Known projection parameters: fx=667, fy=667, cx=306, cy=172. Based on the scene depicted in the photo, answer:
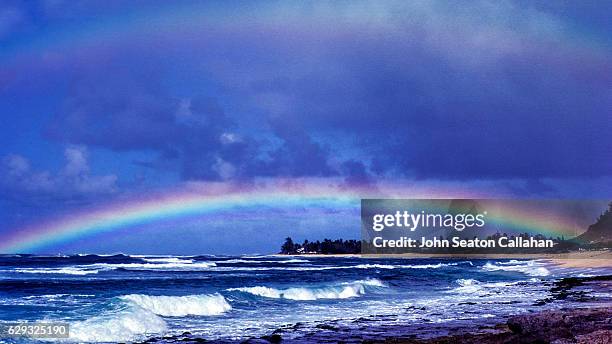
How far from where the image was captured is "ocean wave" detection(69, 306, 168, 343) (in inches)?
810

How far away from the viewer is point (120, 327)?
73.2 ft

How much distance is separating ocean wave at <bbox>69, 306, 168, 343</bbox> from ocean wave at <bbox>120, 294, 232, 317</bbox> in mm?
4220

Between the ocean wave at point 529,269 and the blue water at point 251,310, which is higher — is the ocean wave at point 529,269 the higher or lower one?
the higher one

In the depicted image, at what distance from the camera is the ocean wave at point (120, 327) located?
67.5ft

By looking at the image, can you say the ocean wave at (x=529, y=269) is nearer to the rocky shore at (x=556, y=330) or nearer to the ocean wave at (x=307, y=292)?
the ocean wave at (x=307, y=292)

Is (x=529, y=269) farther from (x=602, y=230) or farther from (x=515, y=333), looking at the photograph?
(x=515, y=333)

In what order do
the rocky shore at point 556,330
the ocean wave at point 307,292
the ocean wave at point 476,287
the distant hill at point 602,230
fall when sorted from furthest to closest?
the distant hill at point 602,230 < the ocean wave at point 476,287 < the ocean wave at point 307,292 < the rocky shore at point 556,330

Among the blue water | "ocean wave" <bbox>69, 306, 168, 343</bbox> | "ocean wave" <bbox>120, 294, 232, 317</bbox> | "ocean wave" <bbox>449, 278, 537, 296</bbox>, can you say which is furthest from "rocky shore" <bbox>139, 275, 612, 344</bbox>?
"ocean wave" <bbox>449, 278, 537, 296</bbox>

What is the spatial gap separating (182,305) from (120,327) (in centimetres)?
765

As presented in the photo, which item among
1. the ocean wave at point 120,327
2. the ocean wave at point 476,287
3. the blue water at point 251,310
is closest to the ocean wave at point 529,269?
the ocean wave at point 476,287

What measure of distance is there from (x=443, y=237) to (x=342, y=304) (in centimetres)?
1417

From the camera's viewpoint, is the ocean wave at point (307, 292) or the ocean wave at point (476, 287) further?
the ocean wave at point (476, 287)

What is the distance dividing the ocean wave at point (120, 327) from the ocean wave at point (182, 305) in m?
4.22

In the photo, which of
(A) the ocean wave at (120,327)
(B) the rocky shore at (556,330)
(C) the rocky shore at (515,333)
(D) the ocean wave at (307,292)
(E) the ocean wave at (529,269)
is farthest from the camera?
(E) the ocean wave at (529,269)
